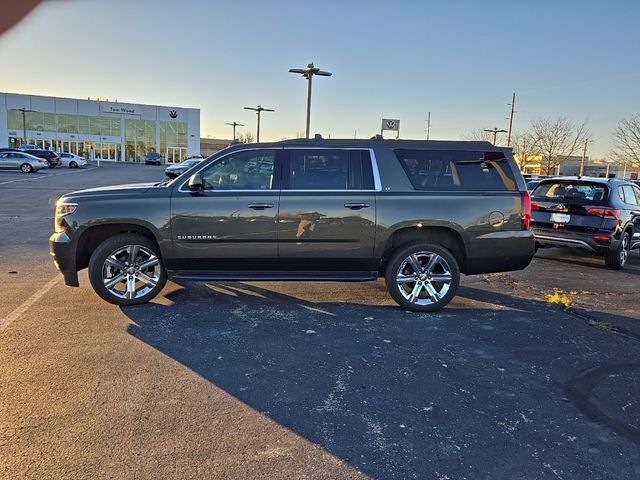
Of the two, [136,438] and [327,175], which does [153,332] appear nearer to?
[136,438]

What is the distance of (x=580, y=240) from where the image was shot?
26.9 feet

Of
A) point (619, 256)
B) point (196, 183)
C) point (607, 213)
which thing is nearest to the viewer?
point (196, 183)

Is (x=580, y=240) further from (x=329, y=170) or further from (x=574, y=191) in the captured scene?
(x=329, y=170)

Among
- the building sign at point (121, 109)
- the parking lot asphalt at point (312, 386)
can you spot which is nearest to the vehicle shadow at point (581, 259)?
the parking lot asphalt at point (312, 386)

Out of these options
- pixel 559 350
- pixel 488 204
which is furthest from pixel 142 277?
pixel 559 350

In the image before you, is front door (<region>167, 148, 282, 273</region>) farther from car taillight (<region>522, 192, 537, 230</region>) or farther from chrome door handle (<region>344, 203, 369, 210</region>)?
car taillight (<region>522, 192, 537, 230</region>)

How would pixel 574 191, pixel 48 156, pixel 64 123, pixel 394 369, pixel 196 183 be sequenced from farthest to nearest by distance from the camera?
1. pixel 64 123
2. pixel 48 156
3. pixel 574 191
4. pixel 196 183
5. pixel 394 369

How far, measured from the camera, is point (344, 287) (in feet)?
21.4

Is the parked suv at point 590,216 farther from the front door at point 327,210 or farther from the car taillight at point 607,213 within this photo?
the front door at point 327,210

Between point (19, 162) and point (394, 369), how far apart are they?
129 ft

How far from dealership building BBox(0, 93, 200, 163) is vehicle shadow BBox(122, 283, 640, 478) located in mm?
66349

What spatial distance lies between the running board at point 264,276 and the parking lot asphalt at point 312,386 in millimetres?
365

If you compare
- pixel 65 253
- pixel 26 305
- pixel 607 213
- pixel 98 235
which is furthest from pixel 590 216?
pixel 26 305

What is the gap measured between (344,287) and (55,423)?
4095mm
